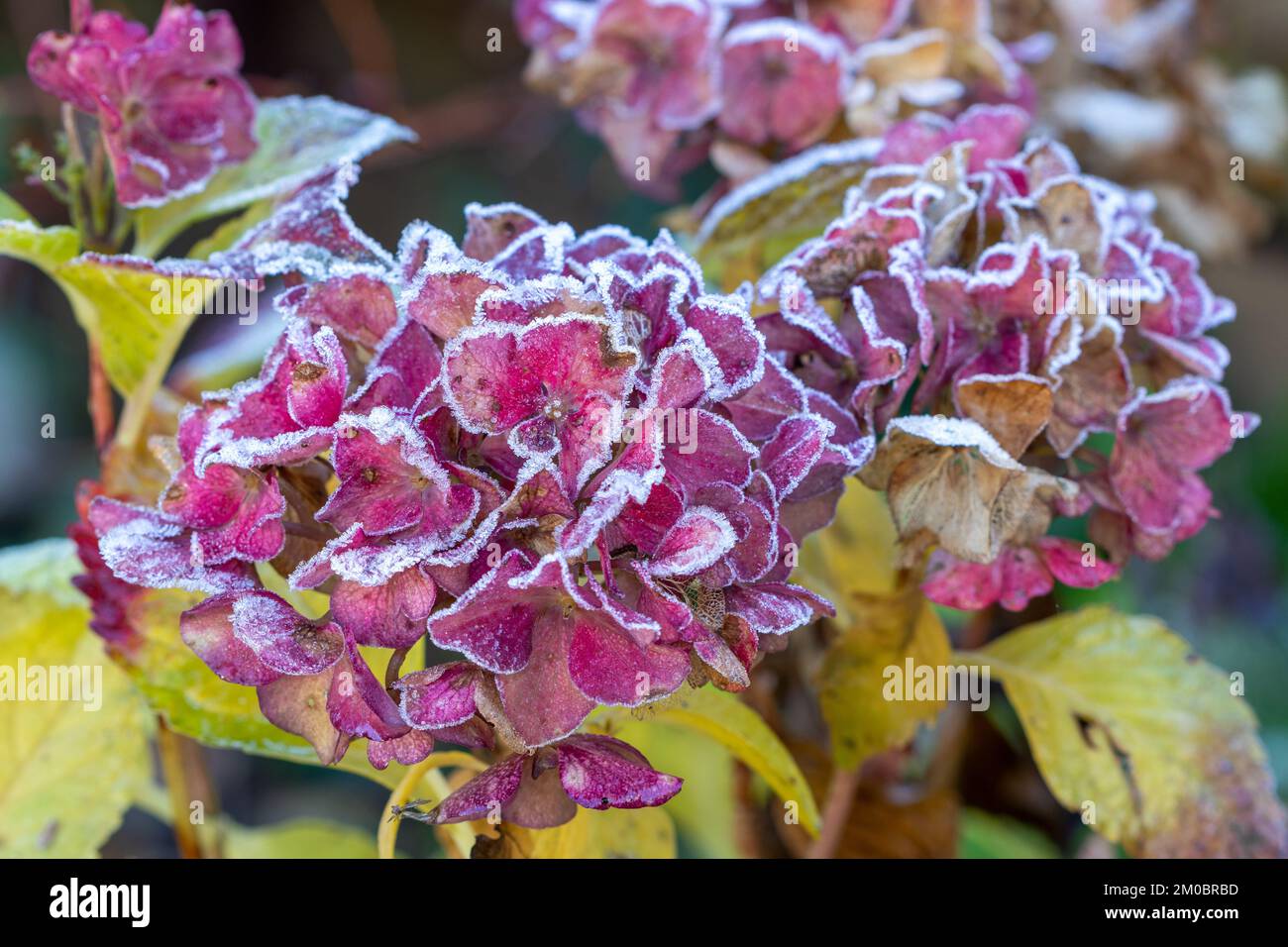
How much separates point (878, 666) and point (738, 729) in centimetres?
8

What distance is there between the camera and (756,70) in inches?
27.3

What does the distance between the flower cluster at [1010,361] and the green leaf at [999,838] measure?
1.49 feet

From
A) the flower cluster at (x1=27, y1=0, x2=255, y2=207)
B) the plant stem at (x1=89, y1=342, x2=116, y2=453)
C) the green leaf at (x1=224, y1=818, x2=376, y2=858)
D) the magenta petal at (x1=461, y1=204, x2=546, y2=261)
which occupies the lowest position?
the green leaf at (x1=224, y1=818, x2=376, y2=858)

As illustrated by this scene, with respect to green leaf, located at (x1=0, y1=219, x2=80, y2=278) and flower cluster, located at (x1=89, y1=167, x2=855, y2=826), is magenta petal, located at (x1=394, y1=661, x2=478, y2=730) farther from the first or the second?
green leaf, located at (x1=0, y1=219, x2=80, y2=278)

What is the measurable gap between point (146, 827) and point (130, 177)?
36.3 inches

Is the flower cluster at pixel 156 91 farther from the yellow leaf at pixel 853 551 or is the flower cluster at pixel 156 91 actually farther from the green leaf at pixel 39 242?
the yellow leaf at pixel 853 551

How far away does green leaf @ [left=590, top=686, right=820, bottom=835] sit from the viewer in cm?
53

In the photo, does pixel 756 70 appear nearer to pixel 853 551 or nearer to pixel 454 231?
pixel 853 551

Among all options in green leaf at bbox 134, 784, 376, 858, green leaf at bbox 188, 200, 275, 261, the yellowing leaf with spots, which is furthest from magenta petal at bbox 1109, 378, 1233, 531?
green leaf at bbox 134, 784, 376, 858

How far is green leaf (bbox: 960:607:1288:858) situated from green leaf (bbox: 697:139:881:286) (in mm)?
258

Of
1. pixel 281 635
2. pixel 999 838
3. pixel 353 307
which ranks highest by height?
pixel 353 307

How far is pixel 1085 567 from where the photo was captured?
53cm

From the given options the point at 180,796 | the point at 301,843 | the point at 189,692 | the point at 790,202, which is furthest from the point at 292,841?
the point at 790,202

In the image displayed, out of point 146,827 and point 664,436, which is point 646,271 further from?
point 146,827
